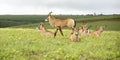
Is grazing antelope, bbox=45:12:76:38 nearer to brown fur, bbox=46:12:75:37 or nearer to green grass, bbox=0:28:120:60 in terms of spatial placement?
brown fur, bbox=46:12:75:37

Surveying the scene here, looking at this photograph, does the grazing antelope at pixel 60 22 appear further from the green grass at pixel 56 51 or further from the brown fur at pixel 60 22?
the green grass at pixel 56 51

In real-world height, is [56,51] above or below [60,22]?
below

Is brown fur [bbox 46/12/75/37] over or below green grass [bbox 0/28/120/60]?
over

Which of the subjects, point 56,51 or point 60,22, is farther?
point 60,22

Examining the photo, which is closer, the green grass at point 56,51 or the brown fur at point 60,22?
the green grass at point 56,51

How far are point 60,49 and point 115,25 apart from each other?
6065 centimetres

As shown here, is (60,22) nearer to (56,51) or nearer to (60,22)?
(60,22)

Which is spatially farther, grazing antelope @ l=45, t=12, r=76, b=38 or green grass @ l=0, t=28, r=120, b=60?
grazing antelope @ l=45, t=12, r=76, b=38

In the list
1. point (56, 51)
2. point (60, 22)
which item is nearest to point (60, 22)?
point (60, 22)

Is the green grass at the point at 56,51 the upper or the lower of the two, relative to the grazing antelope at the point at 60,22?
lower

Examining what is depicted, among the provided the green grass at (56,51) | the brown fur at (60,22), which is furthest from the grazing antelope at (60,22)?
the green grass at (56,51)

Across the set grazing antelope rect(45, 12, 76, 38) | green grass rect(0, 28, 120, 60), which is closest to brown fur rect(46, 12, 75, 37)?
grazing antelope rect(45, 12, 76, 38)

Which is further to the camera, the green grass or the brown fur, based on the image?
the brown fur

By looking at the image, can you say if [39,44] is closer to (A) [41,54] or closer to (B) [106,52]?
(A) [41,54]
